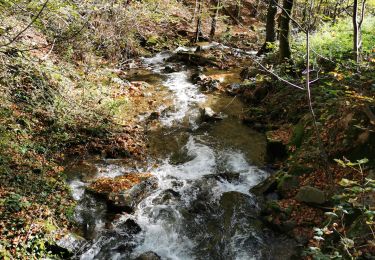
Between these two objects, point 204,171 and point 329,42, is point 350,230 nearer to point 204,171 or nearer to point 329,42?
point 204,171

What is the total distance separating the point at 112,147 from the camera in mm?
9141

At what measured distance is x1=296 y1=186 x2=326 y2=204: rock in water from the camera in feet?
20.8

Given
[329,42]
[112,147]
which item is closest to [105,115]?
[112,147]

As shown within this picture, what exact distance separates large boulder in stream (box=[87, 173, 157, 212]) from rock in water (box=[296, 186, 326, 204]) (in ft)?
10.7

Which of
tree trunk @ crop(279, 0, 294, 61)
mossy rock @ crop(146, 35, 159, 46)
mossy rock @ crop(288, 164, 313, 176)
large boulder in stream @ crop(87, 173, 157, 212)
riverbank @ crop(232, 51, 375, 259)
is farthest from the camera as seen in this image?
mossy rock @ crop(146, 35, 159, 46)

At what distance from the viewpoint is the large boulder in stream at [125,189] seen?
7188 mm

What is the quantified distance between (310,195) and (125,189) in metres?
3.93

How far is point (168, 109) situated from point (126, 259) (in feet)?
22.9

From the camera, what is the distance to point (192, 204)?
7.45 metres

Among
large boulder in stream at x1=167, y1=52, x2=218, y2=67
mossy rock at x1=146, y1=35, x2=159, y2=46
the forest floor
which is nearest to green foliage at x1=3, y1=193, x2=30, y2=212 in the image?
the forest floor

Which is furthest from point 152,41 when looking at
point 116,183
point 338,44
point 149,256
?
point 149,256

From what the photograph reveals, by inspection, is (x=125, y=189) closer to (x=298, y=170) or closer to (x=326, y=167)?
(x=298, y=170)

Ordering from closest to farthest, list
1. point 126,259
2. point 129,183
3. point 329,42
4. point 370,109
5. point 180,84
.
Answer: point 126,259
point 370,109
point 129,183
point 329,42
point 180,84

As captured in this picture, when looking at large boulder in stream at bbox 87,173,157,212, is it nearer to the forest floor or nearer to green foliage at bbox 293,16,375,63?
the forest floor
